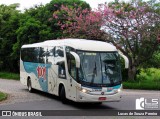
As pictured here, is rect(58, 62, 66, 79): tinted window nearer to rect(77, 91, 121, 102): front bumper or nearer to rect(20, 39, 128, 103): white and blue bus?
rect(20, 39, 128, 103): white and blue bus

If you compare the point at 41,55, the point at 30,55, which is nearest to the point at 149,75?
the point at 30,55

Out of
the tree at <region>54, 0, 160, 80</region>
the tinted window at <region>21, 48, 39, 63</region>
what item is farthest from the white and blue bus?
the tree at <region>54, 0, 160, 80</region>

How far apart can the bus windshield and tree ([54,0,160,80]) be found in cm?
1366

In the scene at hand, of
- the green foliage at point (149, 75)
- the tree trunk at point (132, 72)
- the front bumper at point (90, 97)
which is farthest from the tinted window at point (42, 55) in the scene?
the green foliage at point (149, 75)

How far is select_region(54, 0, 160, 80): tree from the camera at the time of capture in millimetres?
29859

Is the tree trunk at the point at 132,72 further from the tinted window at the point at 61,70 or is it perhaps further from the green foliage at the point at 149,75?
the tinted window at the point at 61,70

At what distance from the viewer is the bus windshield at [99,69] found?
15.8 meters

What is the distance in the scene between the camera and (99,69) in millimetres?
16000

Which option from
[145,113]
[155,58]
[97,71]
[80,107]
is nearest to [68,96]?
[80,107]

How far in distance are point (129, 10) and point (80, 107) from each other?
15607 millimetres

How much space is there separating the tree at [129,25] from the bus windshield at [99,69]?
44.8 feet

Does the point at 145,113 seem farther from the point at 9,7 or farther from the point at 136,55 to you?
the point at 9,7

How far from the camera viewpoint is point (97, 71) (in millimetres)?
15945

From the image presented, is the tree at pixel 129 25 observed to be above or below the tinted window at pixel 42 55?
above
